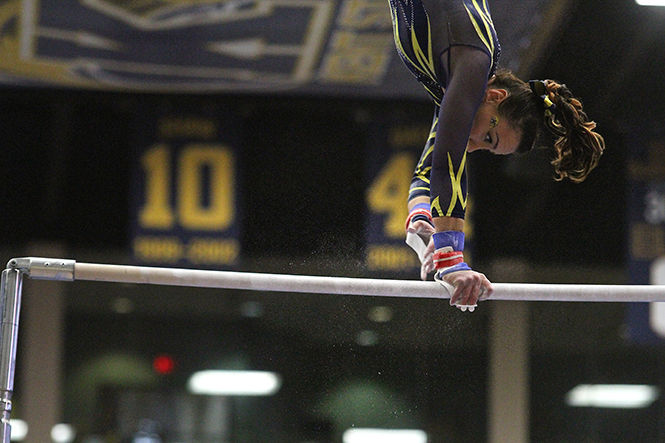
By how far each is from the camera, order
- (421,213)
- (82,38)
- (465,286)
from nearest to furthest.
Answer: (465,286) < (421,213) < (82,38)

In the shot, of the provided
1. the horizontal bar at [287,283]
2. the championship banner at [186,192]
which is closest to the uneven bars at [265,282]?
the horizontal bar at [287,283]

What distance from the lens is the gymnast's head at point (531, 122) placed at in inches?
108

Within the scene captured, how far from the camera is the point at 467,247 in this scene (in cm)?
686

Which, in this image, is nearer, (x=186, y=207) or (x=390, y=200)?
(x=390, y=200)

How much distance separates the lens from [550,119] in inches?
108

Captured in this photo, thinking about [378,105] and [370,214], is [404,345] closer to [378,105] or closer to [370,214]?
[370,214]

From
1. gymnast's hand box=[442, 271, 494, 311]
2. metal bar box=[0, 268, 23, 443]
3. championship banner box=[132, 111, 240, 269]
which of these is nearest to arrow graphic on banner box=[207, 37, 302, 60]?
championship banner box=[132, 111, 240, 269]

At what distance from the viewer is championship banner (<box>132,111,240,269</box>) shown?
692 centimetres

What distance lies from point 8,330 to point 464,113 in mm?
1379

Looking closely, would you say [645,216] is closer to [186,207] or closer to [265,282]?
[186,207]

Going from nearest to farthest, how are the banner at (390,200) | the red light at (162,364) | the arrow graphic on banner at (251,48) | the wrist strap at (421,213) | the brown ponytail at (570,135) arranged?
the brown ponytail at (570,135)
the wrist strap at (421,213)
the arrow graphic on banner at (251,48)
the banner at (390,200)
the red light at (162,364)

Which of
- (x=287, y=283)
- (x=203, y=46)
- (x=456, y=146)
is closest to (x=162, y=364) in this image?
(x=203, y=46)

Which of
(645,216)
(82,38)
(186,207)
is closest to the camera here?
(82,38)

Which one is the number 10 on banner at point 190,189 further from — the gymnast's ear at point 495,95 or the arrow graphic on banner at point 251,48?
the gymnast's ear at point 495,95
